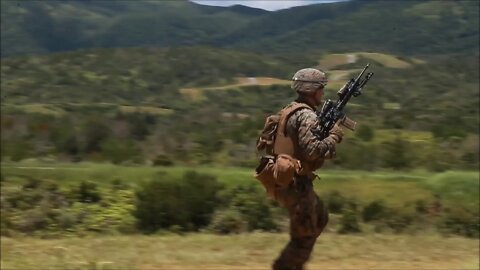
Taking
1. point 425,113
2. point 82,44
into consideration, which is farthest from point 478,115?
point 82,44

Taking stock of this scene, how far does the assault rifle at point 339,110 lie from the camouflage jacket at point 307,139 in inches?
2.5

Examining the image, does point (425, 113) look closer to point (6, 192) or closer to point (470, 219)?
point (470, 219)

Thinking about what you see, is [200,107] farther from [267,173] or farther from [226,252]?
[267,173]

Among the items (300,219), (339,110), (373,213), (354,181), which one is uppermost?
(339,110)

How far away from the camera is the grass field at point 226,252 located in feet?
35.8

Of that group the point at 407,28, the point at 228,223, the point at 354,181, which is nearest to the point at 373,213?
the point at 228,223

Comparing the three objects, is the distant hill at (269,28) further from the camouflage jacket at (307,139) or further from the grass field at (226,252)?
the camouflage jacket at (307,139)

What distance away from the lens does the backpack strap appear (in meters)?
6.47

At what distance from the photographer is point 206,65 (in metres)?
66.2

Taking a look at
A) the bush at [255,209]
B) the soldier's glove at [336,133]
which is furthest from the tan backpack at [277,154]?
the bush at [255,209]

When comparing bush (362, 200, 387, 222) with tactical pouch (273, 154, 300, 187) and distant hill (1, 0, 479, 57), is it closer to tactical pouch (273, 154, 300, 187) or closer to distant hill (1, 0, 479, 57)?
distant hill (1, 0, 479, 57)

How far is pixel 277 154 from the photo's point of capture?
654 centimetres

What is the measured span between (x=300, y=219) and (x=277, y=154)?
1.73ft

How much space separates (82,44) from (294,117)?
140m
